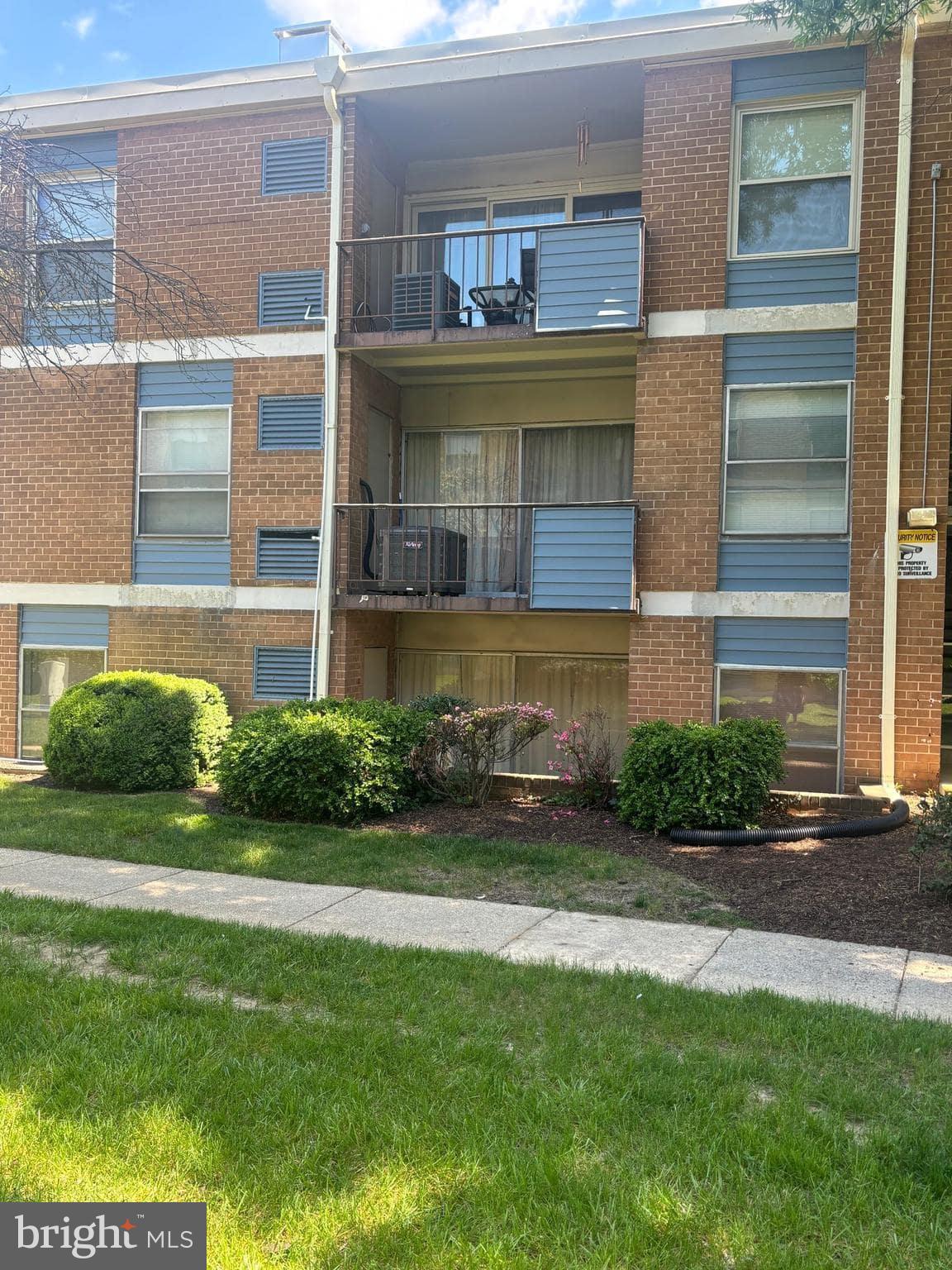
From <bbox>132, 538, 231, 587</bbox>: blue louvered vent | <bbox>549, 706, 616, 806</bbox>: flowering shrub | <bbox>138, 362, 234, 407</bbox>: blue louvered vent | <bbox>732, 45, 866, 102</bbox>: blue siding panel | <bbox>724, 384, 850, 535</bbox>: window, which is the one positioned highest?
<bbox>732, 45, 866, 102</bbox>: blue siding panel

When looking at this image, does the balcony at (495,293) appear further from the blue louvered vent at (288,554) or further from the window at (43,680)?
the window at (43,680)

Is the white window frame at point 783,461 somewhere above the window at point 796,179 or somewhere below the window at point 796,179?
below

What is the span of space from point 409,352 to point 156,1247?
10.5 meters

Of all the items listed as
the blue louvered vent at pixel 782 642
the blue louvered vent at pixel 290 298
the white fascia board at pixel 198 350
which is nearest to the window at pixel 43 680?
the white fascia board at pixel 198 350

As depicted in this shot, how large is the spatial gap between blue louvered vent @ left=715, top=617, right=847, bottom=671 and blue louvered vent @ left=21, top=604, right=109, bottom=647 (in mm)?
7416

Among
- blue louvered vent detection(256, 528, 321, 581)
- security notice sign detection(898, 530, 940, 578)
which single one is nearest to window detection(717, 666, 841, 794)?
security notice sign detection(898, 530, 940, 578)

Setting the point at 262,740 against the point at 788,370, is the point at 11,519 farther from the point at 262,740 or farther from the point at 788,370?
the point at 788,370

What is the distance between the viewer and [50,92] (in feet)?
41.2

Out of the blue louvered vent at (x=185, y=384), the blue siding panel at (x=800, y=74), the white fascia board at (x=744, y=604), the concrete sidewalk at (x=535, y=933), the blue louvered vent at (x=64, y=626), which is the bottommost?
the concrete sidewalk at (x=535, y=933)

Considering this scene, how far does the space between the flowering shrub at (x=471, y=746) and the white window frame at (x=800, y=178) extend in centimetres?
539

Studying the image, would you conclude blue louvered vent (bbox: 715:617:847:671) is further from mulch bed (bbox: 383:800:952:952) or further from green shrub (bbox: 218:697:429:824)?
green shrub (bbox: 218:697:429:824)

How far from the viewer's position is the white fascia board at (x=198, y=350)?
11849mm

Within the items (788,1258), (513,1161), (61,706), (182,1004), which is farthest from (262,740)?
(788,1258)

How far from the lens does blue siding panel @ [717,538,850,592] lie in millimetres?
10445
